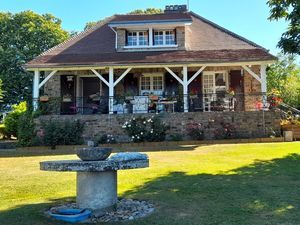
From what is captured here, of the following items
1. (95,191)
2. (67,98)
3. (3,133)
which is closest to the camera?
(95,191)

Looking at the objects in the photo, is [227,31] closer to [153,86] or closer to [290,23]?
[153,86]

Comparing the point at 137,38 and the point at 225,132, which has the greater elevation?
the point at 137,38

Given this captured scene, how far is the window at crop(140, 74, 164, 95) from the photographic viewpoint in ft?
72.6

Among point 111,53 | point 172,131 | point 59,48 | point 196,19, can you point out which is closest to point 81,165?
point 172,131

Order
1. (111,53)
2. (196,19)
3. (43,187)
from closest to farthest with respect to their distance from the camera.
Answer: (43,187), (111,53), (196,19)

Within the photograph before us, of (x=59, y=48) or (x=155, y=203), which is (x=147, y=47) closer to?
(x=59, y=48)

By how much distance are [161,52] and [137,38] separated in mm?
1962

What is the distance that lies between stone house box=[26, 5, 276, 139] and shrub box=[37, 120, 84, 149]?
1.39 m

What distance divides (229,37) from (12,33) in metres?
24.9

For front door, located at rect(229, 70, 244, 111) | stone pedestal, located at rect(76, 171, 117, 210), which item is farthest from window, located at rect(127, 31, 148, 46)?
stone pedestal, located at rect(76, 171, 117, 210)

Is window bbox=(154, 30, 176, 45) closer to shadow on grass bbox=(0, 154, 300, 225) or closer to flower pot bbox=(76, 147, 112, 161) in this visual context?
shadow on grass bbox=(0, 154, 300, 225)

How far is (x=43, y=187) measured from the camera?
8.09m

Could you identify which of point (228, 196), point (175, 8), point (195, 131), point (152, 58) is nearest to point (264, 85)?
point (195, 131)

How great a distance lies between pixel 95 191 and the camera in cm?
610
